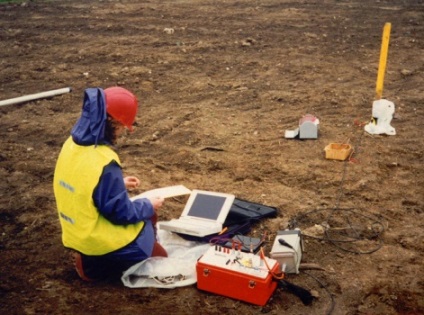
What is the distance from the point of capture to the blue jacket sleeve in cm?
424

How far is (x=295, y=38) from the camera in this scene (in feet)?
39.3

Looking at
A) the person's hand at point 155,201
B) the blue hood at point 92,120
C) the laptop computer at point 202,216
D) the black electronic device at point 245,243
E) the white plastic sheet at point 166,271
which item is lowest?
the white plastic sheet at point 166,271

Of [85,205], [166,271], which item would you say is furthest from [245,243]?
[85,205]

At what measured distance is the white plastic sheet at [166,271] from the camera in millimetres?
4723

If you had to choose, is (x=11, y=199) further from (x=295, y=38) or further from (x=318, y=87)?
(x=295, y=38)

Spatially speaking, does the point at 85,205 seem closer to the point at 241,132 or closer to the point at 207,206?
the point at 207,206

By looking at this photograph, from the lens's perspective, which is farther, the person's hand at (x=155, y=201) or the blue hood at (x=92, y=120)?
the person's hand at (x=155, y=201)

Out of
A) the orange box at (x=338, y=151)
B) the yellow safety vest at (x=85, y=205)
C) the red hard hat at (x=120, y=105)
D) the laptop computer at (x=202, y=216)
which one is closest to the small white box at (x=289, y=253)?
the laptop computer at (x=202, y=216)

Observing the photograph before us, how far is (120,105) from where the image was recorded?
4246mm

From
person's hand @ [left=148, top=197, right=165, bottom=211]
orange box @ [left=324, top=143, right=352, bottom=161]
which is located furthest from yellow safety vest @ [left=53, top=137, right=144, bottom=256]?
orange box @ [left=324, top=143, right=352, bottom=161]

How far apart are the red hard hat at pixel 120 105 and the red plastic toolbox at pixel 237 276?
128 centimetres

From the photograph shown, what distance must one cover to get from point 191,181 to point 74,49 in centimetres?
632

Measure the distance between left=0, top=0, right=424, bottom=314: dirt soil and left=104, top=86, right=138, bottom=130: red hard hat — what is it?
143cm

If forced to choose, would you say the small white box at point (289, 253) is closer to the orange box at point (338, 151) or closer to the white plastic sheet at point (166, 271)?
the white plastic sheet at point (166, 271)
